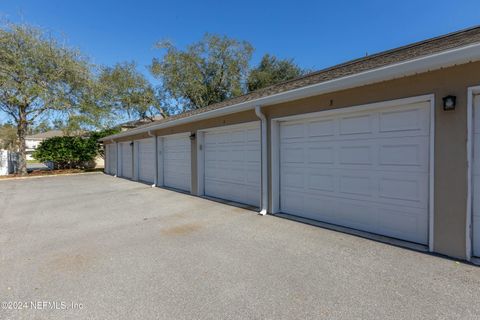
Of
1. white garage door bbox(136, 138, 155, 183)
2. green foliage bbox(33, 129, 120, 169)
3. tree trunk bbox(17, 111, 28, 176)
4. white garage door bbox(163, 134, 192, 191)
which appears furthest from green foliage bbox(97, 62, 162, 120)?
white garage door bbox(163, 134, 192, 191)

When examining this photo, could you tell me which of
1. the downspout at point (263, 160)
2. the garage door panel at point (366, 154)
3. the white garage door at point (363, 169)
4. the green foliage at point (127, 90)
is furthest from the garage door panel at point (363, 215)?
the green foliage at point (127, 90)

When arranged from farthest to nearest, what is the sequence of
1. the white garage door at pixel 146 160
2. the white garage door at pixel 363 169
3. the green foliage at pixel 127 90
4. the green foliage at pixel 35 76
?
the green foliage at pixel 127 90 → the green foliage at pixel 35 76 → the white garage door at pixel 146 160 → the white garage door at pixel 363 169

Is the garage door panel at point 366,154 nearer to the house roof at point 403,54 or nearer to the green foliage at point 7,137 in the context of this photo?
the house roof at point 403,54

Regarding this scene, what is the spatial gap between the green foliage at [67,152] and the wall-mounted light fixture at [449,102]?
22059mm

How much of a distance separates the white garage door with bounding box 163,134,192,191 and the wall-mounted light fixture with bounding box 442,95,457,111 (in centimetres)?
725

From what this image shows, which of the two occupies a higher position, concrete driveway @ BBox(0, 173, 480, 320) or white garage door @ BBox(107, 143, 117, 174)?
white garage door @ BBox(107, 143, 117, 174)

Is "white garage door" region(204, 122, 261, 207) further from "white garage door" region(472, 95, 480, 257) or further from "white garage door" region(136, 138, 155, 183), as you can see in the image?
"white garage door" region(136, 138, 155, 183)

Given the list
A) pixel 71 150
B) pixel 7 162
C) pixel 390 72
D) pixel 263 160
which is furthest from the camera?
→ pixel 71 150

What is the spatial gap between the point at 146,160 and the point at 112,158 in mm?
6533

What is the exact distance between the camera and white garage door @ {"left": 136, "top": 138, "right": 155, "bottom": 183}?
11.9 m

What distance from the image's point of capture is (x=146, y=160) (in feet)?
41.6

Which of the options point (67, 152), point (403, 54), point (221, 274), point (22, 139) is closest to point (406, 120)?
point (403, 54)

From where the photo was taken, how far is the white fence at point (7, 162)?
17.7 meters

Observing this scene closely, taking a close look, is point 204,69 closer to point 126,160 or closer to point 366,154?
point 126,160
